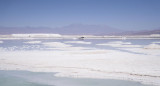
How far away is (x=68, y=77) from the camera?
28.6 ft

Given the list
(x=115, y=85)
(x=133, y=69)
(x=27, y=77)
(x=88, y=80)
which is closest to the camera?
(x=115, y=85)

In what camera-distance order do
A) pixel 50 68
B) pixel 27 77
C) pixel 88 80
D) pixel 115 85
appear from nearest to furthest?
pixel 115 85 → pixel 88 80 → pixel 27 77 → pixel 50 68

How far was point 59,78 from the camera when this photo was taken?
338 inches

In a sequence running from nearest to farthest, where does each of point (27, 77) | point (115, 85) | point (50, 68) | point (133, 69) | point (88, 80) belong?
point (115, 85) → point (88, 80) → point (27, 77) → point (133, 69) → point (50, 68)

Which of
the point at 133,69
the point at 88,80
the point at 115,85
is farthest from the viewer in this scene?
the point at 133,69

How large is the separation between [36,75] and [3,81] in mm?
1401

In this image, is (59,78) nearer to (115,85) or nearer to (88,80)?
(88,80)

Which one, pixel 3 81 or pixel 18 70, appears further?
pixel 18 70

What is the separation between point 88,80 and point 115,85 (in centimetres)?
114

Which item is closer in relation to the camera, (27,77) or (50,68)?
(27,77)

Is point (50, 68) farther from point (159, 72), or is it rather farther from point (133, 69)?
point (159, 72)

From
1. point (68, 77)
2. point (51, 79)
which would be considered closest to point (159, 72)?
point (68, 77)

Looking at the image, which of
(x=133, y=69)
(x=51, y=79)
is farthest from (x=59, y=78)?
(x=133, y=69)

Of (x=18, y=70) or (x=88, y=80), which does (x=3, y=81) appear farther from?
(x=88, y=80)
